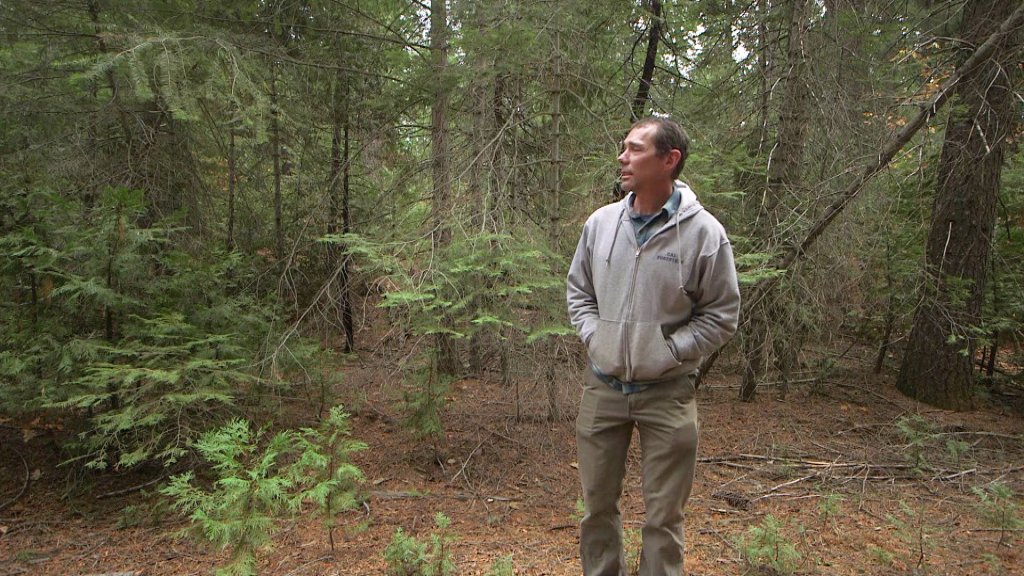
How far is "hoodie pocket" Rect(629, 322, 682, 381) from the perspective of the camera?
7.79 feet

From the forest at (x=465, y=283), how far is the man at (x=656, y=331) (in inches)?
43.5

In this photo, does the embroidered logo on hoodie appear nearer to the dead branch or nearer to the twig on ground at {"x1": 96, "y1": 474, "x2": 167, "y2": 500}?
the dead branch

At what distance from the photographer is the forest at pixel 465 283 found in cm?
425

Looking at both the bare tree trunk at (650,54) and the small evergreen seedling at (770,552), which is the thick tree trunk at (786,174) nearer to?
the bare tree trunk at (650,54)

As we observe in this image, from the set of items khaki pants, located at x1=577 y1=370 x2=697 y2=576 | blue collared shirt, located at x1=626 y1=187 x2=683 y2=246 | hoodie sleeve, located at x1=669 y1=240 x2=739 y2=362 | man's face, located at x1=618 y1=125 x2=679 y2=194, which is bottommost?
khaki pants, located at x1=577 y1=370 x2=697 y2=576

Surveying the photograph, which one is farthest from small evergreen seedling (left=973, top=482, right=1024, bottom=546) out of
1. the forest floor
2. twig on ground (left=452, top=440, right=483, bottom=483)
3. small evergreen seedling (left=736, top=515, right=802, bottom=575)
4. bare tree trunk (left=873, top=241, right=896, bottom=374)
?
twig on ground (left=452, top=440, right=483, bottom=483)

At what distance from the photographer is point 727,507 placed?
15.3 feet

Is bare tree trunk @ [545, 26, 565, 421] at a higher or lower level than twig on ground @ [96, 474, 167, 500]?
higher

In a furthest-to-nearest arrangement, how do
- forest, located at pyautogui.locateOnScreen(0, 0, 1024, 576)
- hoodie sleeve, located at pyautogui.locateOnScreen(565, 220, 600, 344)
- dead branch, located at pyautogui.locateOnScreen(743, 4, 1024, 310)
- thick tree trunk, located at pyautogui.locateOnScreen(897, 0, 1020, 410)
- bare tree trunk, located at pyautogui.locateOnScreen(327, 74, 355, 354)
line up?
bare tree trunk, located at pyautogui.locateOnScreen(327, 74, 355, 354)
thick tree trunk, located at pyautogui.locateOnScreen(897, 0, 1020, 410)
forest, located at pyautogui.locateOnScreen(0, 0, 1024, 576)
dead branch, located at pyautogui.locateOnScreen(743, 4, 1024, 310)
hoodie sleeve, located at pyautogui.locateOnScreen(565, 220, 600, 344)

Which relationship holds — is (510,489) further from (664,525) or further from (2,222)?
(2,222)

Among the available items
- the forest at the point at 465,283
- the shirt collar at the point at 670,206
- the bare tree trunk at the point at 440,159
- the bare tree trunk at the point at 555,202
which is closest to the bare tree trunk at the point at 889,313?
the forest at the point at 465,283

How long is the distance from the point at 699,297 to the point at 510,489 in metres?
3.63

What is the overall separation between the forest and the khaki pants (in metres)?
0.85

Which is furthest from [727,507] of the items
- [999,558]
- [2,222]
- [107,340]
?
[2,222]
